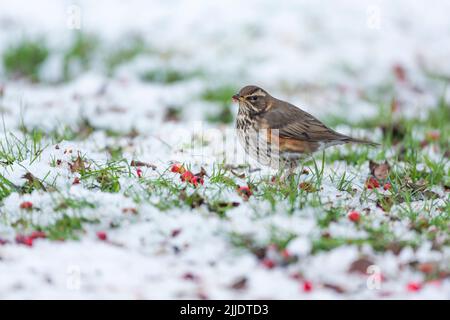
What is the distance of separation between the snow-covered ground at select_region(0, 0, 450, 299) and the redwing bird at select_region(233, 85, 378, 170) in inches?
9.7

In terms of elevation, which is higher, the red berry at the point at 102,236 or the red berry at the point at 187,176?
the red berry at the point at 187,176

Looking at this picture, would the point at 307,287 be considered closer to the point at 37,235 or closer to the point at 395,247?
the point at 395,247

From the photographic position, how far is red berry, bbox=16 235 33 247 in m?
4.22

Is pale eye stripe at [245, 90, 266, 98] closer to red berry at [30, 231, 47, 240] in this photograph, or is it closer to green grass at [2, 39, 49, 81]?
red berry at [30, 231, 47, 240]

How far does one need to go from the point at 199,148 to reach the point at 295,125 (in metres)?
1.15

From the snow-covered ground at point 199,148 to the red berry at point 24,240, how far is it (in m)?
0.04

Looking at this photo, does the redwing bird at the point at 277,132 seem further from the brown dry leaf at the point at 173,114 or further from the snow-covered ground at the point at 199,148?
the brown dry leaf at the point at 173,114

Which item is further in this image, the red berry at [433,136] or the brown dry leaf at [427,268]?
the red berry at [433,136]

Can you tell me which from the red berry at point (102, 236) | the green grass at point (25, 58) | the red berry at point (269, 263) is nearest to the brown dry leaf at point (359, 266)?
the red berry at point (269, 263)

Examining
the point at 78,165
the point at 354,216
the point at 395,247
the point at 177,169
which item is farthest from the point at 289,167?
the point at 395,247

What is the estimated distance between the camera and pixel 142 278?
3.97 m

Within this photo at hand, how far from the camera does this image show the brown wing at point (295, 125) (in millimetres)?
6000

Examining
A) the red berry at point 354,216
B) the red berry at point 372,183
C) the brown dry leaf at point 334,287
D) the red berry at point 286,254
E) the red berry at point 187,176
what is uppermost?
the red berry at point 187,176
